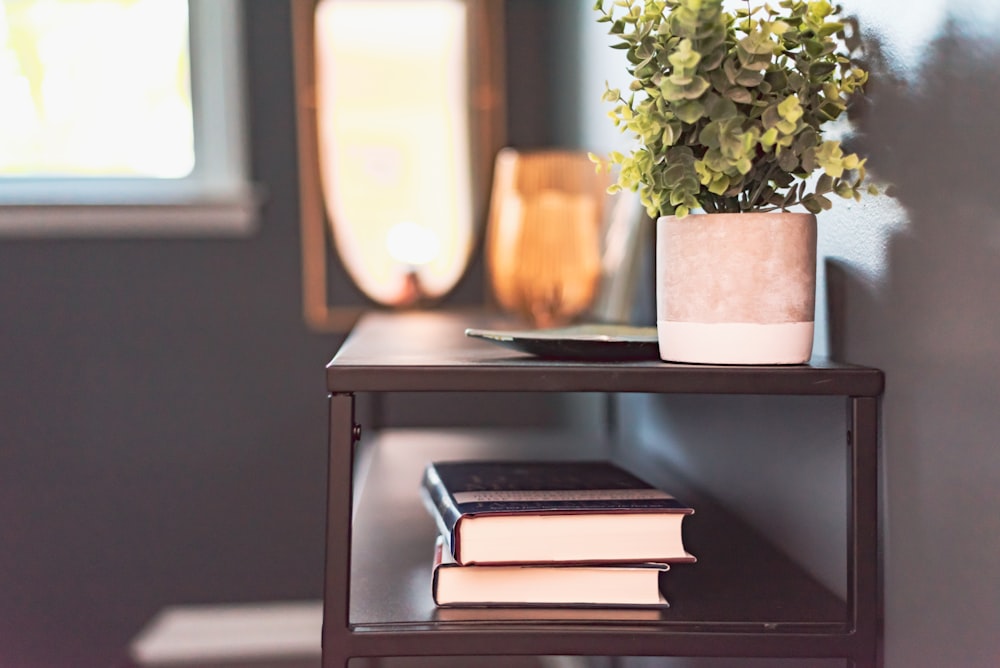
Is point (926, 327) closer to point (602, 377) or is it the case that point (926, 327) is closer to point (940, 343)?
point (940, 343)

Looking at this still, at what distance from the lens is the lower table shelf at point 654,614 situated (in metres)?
0.75

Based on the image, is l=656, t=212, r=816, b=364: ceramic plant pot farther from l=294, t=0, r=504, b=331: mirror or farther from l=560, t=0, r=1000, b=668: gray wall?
l=294, t=0, r=504, b=331: mirror

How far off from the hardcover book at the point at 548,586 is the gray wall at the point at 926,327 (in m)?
0.18

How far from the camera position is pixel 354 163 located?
2414 millimetres

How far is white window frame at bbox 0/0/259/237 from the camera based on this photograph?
2309 millimetres

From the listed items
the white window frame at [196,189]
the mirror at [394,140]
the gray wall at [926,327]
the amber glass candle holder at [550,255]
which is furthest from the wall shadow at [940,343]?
the white window frame at [196,189]

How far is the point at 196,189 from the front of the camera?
2395 millimetres

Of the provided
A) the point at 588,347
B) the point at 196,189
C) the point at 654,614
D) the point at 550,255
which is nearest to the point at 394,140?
the point at 196,189

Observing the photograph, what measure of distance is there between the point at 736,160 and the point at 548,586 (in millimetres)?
373

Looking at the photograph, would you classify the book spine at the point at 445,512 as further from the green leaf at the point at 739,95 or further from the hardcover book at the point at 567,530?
the green leaf at the point at 739,95

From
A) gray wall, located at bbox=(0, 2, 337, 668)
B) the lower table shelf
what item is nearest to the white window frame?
gray wall, located at bbox=(0, 2, 337, 668)

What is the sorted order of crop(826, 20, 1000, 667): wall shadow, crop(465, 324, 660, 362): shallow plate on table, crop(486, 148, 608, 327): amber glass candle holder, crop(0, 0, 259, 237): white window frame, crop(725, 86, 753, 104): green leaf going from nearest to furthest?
crop(826, 20, 1000, 667): wall shadow → crop(725, 86, 753, 104): green leaf → crop(465, 324, 660, 362): shallow plate on table → crop(486, 148, 608, 327): amber glass candle holder → crop(0, 0, 259, 237): white window frame

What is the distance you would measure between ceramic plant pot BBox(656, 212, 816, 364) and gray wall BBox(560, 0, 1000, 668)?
0.21 ft

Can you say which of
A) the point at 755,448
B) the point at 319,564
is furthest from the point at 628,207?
the point at 319,564
